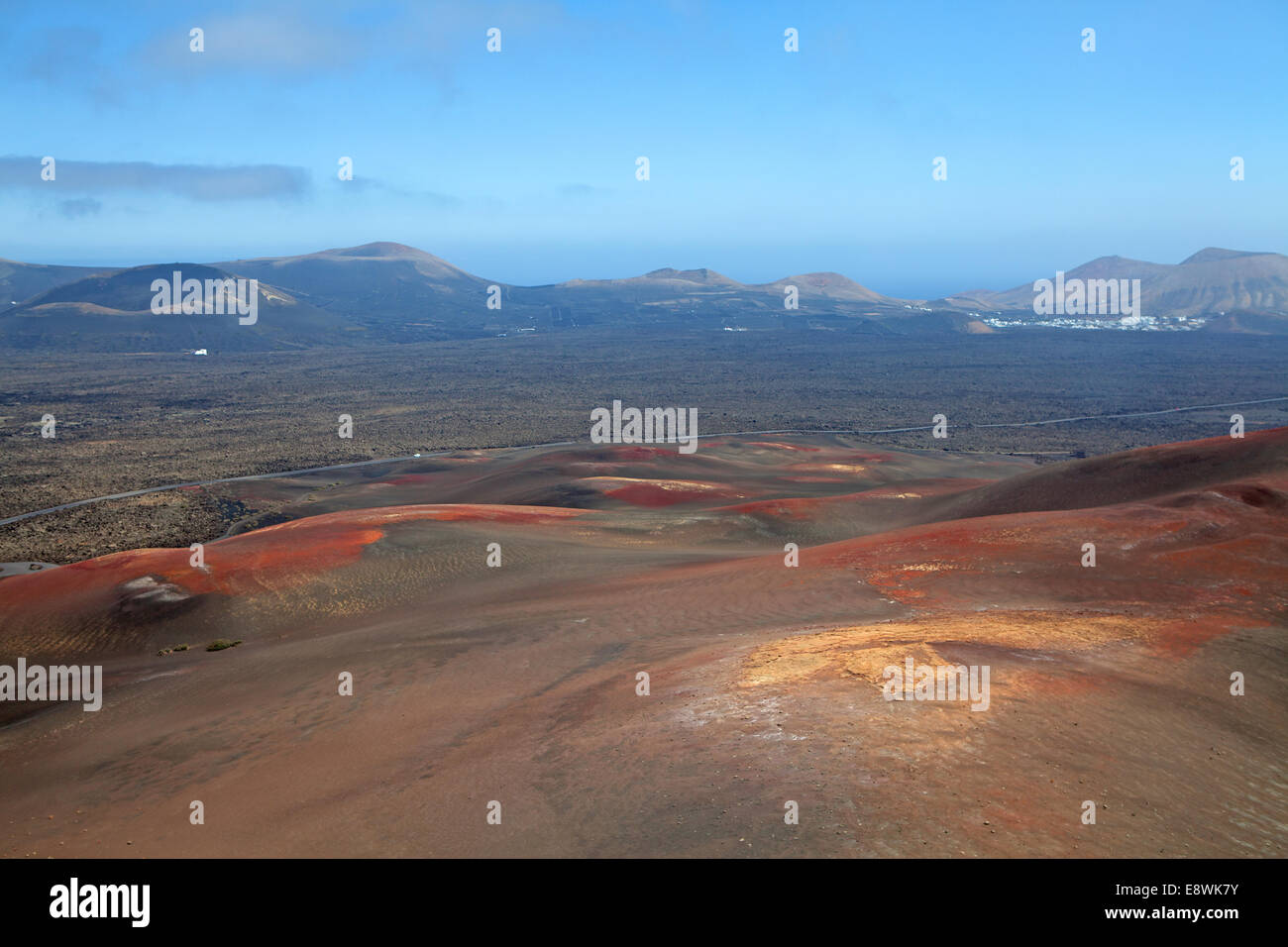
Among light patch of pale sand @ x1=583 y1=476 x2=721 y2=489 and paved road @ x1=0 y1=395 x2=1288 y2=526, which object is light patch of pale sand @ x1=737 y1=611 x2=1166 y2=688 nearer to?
light patch of pale sand @ x1=583 y1=476 x2=721 y2=489

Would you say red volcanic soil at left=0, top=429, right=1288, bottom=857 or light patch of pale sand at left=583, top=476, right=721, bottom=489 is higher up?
light patch of pale sand at left=583, top=476, right=721, bottom=489

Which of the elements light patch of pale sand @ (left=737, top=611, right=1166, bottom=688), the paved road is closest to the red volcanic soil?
light patch of pale sand @ (left=737, top=611, right=1166, bottom=688)

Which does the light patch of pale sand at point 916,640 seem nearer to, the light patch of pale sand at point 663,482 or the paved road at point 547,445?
the light patch of pale sand at point 663,482

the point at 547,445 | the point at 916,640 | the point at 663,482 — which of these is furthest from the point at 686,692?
the point at 547,445

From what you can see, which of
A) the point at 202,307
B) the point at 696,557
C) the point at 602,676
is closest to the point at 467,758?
the point at 602,676

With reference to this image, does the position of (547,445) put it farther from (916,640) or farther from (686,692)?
(686,692)

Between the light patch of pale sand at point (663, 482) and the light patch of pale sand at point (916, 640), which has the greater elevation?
the light patch of pale sand at point (663, 482)

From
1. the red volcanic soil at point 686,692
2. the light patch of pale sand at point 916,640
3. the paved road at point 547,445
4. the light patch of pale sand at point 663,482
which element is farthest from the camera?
the paved road at point 547,445

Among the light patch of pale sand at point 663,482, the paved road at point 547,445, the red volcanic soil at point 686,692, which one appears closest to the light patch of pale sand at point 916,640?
the red volcanic soil at point 686,692

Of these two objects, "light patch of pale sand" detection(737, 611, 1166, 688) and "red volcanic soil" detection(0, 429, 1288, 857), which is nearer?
"red volcanic soil" detection(0, 429, 1288, 857)

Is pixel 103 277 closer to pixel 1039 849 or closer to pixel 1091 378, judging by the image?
pixel 1091 378
